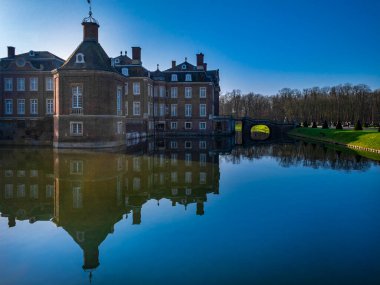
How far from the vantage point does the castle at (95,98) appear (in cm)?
2758

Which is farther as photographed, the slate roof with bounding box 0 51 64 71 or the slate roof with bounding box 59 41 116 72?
the slate roof with bounding box 0 51 64 71

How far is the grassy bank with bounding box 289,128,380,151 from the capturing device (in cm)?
3054

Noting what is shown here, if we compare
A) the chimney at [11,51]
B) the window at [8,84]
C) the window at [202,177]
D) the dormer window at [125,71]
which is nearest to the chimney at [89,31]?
the dormer window at [125,71]

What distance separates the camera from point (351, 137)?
35844mm

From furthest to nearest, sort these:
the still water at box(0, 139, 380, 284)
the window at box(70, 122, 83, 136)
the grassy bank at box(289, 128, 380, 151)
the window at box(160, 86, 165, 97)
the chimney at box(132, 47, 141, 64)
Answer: the window at box(160, 86, 165, 97)
the chimney at box(132, 47, 141, 64)
the grassy bank at box(289, 128, 380, 151)
the window at box(70, 122, 83, 136)
the still water at box(0, 139, 380, 284)

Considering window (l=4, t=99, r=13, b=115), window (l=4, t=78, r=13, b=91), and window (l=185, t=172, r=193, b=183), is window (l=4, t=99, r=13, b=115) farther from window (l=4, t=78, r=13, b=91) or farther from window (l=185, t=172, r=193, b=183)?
window (l=185, t=172, r=193, b=183)

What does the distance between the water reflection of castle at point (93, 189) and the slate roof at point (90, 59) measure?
915 centimetres

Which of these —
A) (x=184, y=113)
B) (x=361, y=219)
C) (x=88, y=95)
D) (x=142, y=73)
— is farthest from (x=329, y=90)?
(x=361, y=219)

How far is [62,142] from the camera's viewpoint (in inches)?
1080

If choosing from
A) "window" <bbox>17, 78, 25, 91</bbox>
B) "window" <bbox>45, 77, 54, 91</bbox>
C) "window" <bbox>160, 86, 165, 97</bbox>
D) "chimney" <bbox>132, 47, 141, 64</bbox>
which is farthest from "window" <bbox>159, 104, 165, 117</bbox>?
"window" <bbox>17, 78, 25, 91</bbox>

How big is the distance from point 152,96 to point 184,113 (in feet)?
17.2

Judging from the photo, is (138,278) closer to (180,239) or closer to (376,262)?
(180,239)

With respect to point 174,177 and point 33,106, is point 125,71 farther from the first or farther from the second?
point 174,177

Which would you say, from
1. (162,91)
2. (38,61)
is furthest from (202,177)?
A: (162,91)
